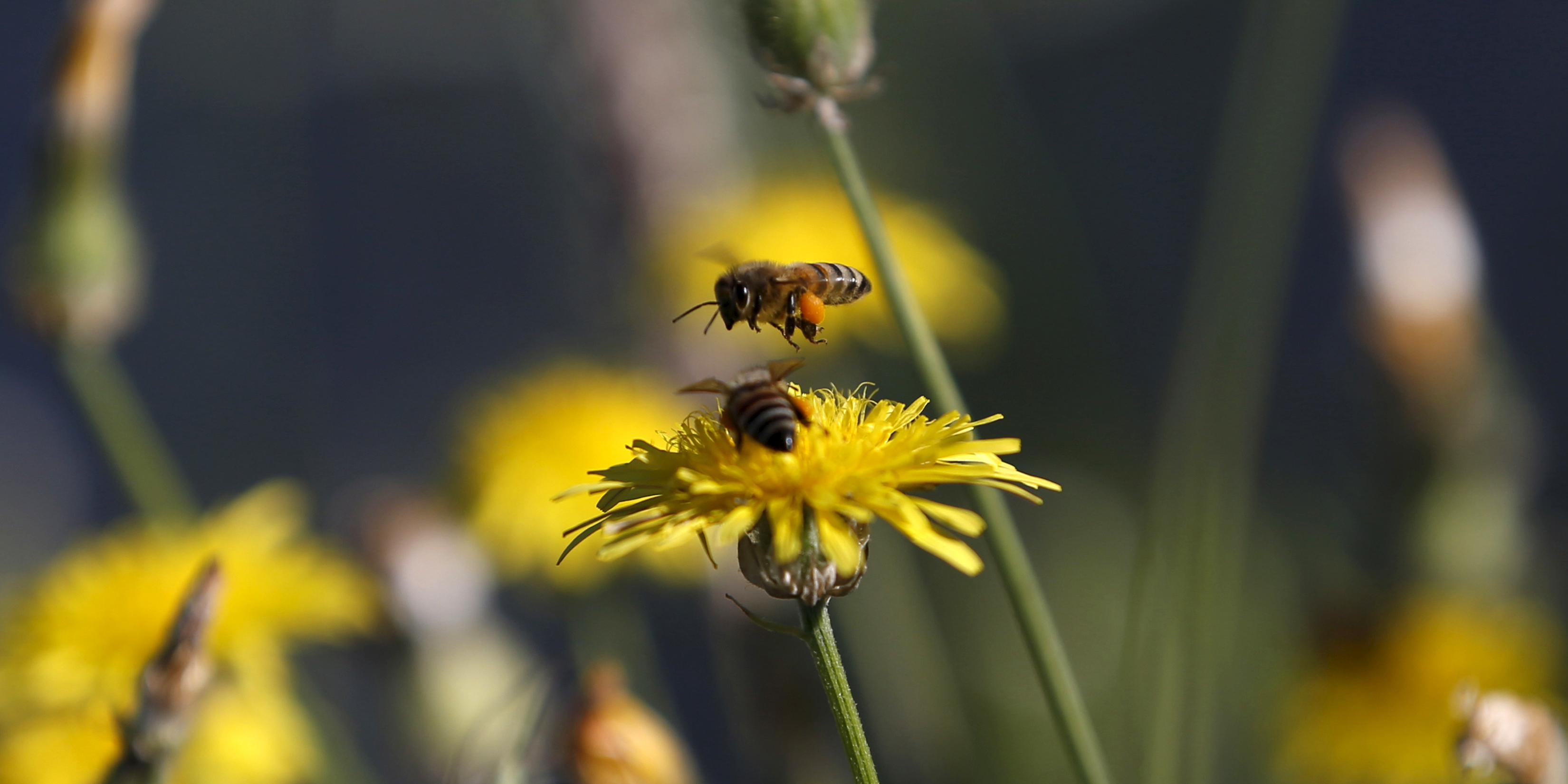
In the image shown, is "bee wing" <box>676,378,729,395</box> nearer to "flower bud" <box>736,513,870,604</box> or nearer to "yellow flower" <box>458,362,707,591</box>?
"flower bud" <box>736,513,870,604</box>

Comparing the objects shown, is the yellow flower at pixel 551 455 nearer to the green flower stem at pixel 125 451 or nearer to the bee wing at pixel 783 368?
the green flower stem at pixel 125 451

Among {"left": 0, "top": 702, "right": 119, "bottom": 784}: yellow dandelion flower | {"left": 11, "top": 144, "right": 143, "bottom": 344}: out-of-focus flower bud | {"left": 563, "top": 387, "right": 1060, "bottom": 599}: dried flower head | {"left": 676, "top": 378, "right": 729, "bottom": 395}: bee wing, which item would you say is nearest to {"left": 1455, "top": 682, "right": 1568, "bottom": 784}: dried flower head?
{"left": 563, "top": 387, "right": 1060, "bottom": 599}: dried flower head

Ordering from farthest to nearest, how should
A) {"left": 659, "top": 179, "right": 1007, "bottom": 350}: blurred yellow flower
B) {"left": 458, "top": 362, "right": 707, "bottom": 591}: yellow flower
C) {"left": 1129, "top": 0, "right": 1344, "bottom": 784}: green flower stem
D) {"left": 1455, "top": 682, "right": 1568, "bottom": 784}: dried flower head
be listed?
{"left": 659, "top": 179, "right": 1007, "bottom": 350}: blurred yellow flower → {"left": 458, "top": 362, "right": 707, "bottom": 591}: yellow flower → {"left": 1129, "top": 0, "right": 1344, "bottom": 784}: green flower stem → {"left": 1455, "top": 682, "right": 1568, "bottom": 784}: dried flower head

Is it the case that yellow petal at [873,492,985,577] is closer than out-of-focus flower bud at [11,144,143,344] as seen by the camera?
Yes

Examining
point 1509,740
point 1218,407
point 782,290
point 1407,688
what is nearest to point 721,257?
point 782,290

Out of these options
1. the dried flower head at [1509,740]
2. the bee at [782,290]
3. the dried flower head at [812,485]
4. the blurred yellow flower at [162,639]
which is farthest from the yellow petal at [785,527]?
→ the blurred yellow flower at [162,639]

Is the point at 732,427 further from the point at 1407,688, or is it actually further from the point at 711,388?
the point at 1407,688
